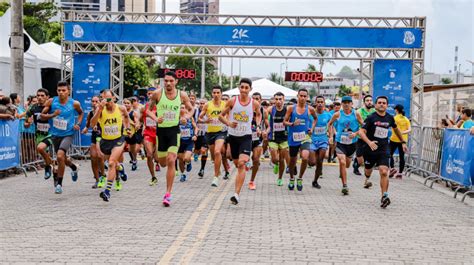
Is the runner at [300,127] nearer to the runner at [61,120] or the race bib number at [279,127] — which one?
the race bib number at [279,127]

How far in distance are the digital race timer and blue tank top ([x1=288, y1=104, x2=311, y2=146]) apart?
1508 centimetres

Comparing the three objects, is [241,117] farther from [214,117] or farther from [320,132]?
[320,132]

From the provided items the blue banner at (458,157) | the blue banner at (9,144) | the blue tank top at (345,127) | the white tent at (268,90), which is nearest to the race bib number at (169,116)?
the blue tank top at (345,127)

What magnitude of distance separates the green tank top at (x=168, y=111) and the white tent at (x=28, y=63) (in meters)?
13.7

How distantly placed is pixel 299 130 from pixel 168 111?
3.62 metres

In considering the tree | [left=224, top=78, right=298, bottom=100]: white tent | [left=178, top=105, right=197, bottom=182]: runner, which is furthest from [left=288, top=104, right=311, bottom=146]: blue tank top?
the tree

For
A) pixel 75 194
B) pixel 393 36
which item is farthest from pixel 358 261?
pixel 393 36

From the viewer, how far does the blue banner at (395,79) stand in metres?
24.1

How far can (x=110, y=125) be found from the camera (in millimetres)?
12250

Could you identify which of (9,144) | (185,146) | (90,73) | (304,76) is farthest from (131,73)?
(185,146)

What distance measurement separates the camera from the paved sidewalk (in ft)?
23.9

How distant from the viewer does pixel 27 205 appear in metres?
11.3

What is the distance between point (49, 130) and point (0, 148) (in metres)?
2.60

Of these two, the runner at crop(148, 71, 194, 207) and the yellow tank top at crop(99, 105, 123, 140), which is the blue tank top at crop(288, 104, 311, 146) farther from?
the yellow tank top at crop(99, 105, 123, 140)
